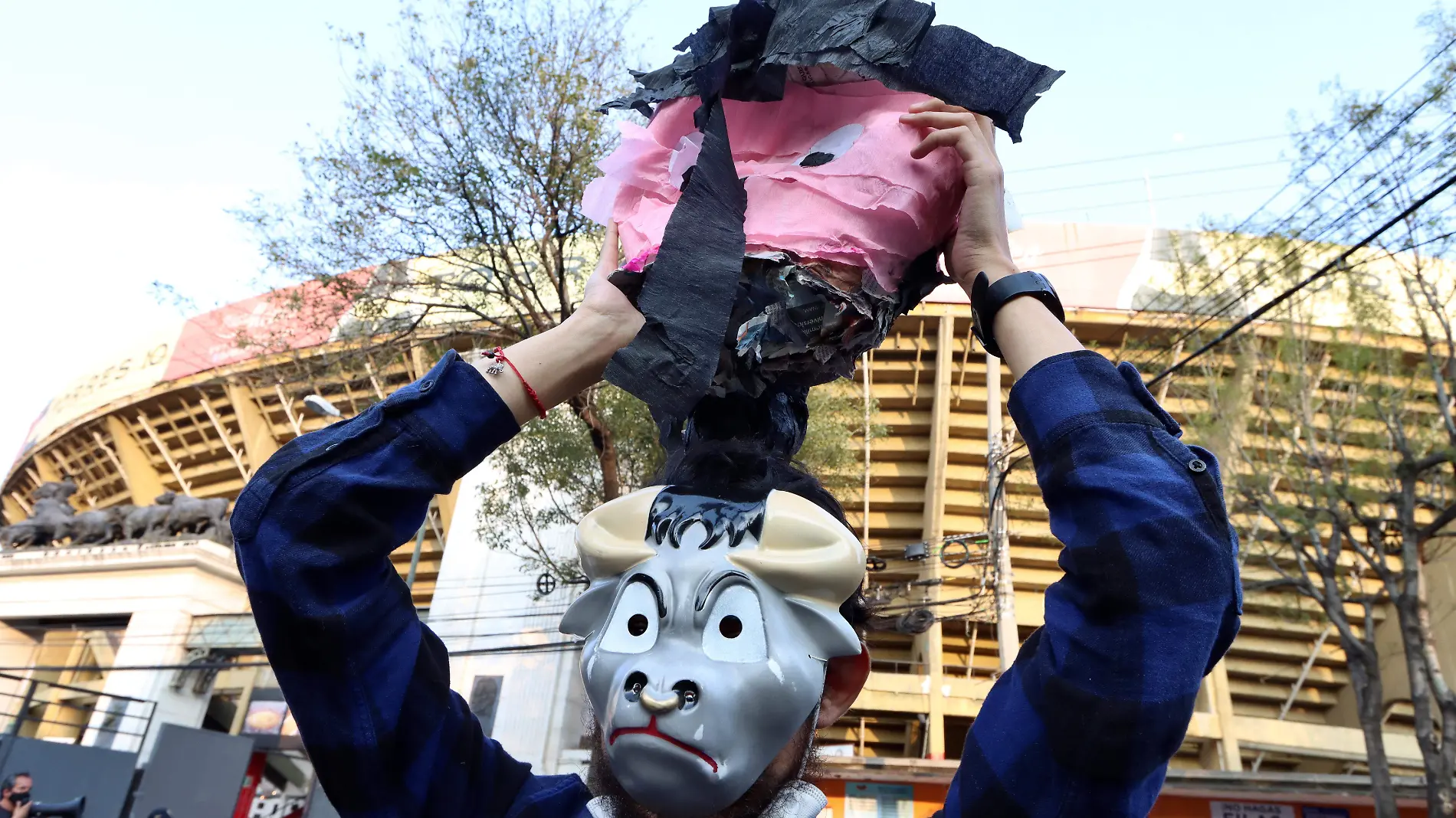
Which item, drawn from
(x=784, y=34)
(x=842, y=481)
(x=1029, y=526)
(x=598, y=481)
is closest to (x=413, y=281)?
(x=598, y=481)

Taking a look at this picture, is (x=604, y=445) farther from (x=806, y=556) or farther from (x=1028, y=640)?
(x=1028, y=640)

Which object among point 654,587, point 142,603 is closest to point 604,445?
point 654,587

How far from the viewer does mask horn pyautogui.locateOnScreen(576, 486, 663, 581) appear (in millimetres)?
1288

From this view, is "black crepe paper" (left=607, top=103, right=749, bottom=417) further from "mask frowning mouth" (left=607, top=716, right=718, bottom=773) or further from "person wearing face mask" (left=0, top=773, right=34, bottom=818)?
"person wearing face mask" (left=0, top=773, right=34, bottom=818)

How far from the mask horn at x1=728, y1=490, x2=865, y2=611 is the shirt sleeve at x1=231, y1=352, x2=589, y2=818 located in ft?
1.22

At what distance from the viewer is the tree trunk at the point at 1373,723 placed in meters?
7.26

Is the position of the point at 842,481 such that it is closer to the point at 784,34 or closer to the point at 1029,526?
the point at 1029,526

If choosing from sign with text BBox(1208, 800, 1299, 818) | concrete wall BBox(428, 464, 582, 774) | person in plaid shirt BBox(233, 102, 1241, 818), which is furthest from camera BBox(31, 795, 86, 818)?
sign with text BBox(1208, 800, 1299, 818)

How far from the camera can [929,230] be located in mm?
1318

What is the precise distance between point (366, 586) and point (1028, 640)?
0.80 metres

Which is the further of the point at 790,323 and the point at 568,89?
the point at 568,89

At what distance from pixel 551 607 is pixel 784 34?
38.2ft

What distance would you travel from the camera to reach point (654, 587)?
3.99 ft

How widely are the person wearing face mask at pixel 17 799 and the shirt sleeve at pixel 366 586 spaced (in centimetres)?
738
